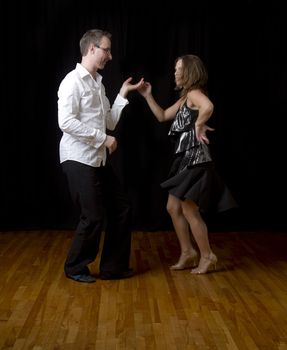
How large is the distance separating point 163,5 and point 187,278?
8.27ft

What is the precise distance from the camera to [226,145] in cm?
587

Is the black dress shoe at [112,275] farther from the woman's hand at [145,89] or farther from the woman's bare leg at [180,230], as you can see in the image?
the woman's hand at [145,89]

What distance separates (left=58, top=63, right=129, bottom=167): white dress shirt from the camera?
4.09 meters

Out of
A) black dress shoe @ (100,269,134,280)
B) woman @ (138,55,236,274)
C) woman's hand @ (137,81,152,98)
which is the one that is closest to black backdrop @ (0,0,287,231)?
woman's hand @ (137,81,152,98)

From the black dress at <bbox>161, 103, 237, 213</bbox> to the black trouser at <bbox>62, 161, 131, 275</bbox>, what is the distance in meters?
0.37

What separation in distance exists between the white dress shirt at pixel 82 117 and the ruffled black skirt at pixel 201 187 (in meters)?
0.53

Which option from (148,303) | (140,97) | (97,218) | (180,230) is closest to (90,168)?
(97,218)

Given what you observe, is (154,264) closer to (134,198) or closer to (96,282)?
(96,282)

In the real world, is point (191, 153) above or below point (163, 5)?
below

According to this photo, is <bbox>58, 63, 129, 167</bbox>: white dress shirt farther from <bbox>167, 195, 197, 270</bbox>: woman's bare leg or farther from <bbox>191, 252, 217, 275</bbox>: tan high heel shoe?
<bbox>191, 252, 217, 275</bbox>: tan high heel shoe

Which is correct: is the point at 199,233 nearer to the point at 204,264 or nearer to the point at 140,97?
the point at 204,264

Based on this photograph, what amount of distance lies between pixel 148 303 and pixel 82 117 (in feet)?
4.07

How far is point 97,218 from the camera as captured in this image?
4172 mm

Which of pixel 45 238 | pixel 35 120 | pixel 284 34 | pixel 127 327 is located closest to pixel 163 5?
pixel 284 34
